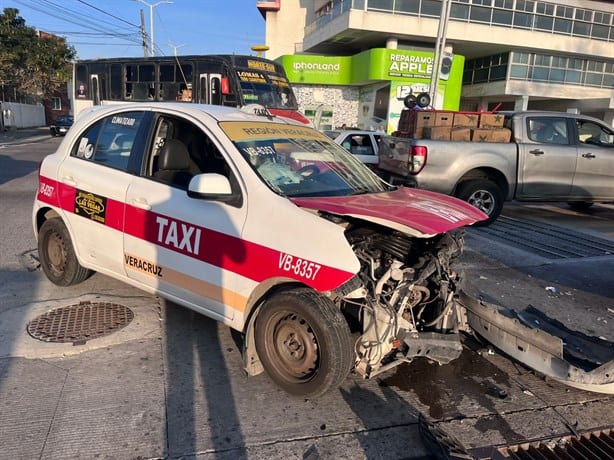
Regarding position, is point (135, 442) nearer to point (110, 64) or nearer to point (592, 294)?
point (592, 294)

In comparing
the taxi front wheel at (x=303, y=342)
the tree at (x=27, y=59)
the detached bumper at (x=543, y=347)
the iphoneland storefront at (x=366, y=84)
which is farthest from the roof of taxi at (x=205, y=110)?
the tree at (x=27, y=59)

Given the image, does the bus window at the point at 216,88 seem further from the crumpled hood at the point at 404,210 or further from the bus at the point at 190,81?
the crumpled hood at the point at 404,210

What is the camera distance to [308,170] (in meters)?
3.77

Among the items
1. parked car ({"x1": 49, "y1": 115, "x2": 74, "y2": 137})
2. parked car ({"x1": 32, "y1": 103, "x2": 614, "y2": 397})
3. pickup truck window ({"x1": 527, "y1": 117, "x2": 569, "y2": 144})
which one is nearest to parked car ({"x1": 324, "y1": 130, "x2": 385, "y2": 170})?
Answer: pickup truck window ({"x1": 527, "y1": 117, "x2": 569, "y2": 144})

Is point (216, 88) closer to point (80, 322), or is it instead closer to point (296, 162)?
point (80, 322)

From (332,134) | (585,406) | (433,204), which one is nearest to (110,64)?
(332,134)

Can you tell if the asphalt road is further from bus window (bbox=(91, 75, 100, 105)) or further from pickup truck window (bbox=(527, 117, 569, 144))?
bus window (bbox=(91, 75, 100, 105))

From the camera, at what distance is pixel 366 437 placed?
9.42ft

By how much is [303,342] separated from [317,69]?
2980 centimetres

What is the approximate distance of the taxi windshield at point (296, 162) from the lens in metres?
3.50

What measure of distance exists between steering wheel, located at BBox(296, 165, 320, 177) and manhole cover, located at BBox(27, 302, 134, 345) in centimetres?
203

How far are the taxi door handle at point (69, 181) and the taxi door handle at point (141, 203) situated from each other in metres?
0.87

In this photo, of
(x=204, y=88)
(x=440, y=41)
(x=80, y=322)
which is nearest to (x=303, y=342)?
(x=80, y=322)

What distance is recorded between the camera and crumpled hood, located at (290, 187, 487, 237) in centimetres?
294
